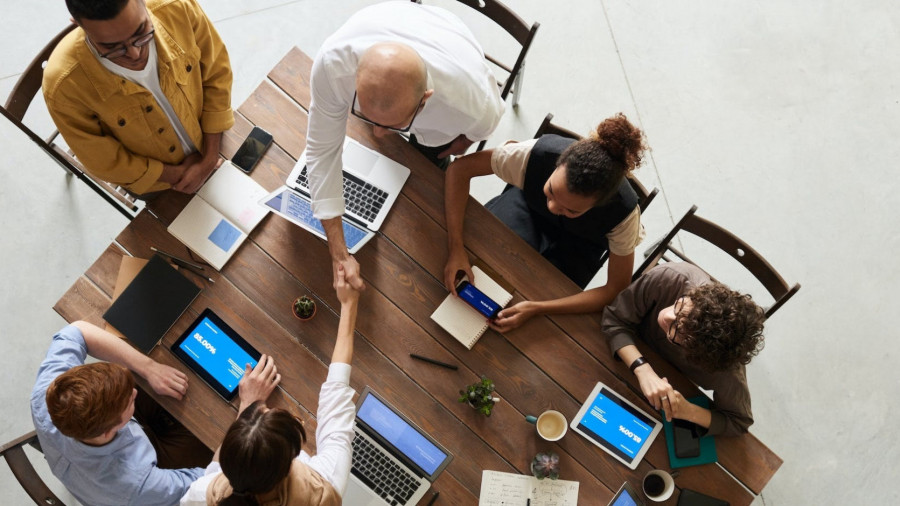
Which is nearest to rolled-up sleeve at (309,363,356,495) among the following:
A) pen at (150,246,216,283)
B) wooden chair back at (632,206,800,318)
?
pen at (150,246,216,283)

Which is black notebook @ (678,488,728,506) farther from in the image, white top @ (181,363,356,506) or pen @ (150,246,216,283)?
pen @ (150,246,216,283)

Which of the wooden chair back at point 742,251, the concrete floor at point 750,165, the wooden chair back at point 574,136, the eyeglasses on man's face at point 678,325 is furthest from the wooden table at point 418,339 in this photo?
the concrete floor at point 750,165

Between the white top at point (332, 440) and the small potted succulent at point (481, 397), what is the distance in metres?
0.36

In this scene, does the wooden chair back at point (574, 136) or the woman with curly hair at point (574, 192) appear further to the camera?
the wooden chair back at point (574, 136)

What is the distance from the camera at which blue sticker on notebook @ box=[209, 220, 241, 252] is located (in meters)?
2.06

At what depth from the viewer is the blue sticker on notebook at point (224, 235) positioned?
81.1 inches

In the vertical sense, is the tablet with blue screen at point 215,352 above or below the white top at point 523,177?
below

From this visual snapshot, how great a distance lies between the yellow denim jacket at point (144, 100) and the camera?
1.72m

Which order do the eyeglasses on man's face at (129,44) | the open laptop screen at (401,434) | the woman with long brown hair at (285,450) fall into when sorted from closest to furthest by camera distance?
1. the woman with long brown hair at (285,450)
2. the eyeglasses on man's face at (129,44)
3. the open laptop screen at (401,434)

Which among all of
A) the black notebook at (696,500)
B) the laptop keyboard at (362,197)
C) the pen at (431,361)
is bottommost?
the pen at (431,361)

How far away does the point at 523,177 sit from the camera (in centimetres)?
214

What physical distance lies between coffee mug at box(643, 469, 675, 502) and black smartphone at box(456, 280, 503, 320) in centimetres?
72

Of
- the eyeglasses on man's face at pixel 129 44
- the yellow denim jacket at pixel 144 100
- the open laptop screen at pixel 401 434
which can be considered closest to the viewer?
the eyeglasses on man's face at pixel 129 44

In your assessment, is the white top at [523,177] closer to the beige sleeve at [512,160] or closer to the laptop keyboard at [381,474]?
the beige sleeve at [512,160]
